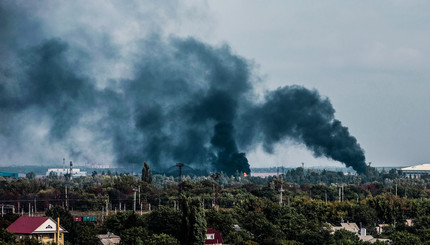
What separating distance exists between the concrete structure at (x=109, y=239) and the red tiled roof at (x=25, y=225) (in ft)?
22.2

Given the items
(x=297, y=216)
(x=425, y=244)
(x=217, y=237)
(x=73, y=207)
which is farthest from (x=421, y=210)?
(x=73, y=207)

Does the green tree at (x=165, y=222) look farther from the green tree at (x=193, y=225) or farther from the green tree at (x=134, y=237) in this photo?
the green tree at (x=134, y=237)

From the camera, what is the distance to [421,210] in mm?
116938

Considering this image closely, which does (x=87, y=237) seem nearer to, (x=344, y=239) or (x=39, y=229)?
(x=39, y=229)

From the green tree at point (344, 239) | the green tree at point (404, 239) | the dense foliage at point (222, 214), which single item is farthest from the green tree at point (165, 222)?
the green tree at point (404, 239)

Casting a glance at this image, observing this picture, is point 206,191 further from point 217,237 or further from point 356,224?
point 217,237

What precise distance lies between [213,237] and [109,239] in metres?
11.9

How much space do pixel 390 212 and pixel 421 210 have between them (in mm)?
5182

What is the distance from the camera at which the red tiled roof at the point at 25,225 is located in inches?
3037

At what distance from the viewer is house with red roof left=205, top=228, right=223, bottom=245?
78125 millimetres

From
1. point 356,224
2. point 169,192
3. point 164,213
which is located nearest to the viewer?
point 164,213

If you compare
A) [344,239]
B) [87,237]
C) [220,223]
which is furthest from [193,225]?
[344,239]

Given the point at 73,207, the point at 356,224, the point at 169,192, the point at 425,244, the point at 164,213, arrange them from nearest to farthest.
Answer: the point at 425,244, the point at 164,213, the point at 356,224, the point at 73,207, the point at 169,192

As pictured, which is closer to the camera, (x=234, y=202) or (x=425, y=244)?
(x=425, y=244)
